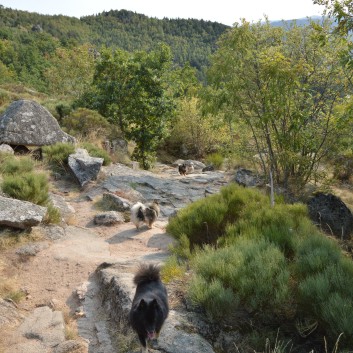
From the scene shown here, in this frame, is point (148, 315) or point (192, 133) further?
point (192, 133)

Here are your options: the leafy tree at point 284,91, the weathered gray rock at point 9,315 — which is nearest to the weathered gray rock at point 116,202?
the leafy tree at point 284,91

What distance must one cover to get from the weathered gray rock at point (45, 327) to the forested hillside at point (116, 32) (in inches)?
3006

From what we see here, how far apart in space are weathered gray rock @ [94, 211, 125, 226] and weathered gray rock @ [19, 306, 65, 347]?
3986 millimetres

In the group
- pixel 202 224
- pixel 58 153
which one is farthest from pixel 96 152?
pixel 202 224

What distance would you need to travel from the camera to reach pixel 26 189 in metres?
8.88

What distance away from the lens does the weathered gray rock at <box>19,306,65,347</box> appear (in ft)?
15.6

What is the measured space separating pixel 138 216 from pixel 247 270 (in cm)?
442

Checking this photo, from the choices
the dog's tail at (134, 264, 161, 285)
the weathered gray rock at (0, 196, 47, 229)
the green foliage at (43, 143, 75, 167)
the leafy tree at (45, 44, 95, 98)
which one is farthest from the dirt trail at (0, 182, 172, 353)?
the leafy tree at (45, 44, 95, 98)

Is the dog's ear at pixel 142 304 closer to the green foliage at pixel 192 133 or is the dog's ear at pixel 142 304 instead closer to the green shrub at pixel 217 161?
the green shrub at pixel 217 161

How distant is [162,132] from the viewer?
18500 mm

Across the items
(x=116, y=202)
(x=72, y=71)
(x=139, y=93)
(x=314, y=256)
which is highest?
(x=72, y=71)

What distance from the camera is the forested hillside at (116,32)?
96.7m

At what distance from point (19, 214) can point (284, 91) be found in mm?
6400

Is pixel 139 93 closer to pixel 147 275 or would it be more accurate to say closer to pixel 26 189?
pixel 26 189
